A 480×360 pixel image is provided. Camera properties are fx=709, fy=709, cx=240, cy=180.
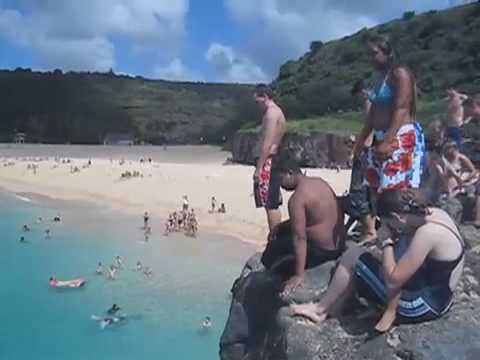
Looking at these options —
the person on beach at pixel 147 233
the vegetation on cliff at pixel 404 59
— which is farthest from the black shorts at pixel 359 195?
the vegetation on cliff at pixel 404 59

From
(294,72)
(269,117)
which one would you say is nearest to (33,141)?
(294,72)

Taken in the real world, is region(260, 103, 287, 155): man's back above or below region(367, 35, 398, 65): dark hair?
below

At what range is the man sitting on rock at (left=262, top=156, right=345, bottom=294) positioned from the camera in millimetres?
5059

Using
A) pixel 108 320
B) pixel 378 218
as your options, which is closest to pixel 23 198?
pixel 108 320

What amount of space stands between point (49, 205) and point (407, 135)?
22.5 m

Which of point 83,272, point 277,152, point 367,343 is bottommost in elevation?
point 83,272

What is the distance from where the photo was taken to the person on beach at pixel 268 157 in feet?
20.8

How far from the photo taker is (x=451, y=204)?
689 cm

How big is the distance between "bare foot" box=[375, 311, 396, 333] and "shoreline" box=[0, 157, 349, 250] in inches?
454

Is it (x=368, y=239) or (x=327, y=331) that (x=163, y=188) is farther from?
(x=327, y=331)

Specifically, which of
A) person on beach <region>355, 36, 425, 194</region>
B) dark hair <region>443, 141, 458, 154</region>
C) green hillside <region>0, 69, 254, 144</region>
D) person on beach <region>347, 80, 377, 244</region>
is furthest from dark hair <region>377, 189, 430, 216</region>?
green hillside <region>0, 69, 254, 144</region>

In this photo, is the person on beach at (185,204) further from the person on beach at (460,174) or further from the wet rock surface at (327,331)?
the wet rock surface at (327,331)

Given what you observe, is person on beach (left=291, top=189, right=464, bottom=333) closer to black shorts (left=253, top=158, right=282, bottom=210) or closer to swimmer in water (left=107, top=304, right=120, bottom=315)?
black shorts (left=253, top=158, right=282, bottom=210)

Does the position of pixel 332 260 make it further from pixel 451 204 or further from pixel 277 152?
pixel 451 204
